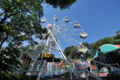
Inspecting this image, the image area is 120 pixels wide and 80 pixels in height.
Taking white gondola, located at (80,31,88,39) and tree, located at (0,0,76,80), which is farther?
white gondola, located at (80,31,88,39)

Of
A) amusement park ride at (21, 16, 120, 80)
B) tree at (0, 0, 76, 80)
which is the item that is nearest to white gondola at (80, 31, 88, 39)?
amusement park ride at (21, 16, 120, 80)

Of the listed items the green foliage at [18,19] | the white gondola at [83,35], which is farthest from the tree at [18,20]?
the white gondola at [83,35]

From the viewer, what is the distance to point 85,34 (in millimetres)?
12109

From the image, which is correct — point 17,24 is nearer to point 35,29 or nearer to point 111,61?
point 35,29

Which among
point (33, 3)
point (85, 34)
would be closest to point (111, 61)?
Answer: point (85, 34)

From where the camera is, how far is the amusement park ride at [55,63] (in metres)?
4.83

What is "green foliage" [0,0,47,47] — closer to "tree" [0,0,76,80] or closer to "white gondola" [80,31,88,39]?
"tree" [0,0,76,80]

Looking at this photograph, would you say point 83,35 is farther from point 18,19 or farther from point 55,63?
point 18,19

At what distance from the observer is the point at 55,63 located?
9.83 meters

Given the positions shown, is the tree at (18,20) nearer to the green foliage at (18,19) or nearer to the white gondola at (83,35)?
the green foliage at (18,19)

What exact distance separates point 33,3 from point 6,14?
264cm

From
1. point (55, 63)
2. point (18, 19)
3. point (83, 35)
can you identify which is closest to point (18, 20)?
point (18, 19)

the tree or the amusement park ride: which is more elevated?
the tree

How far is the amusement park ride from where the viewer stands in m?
4.83
